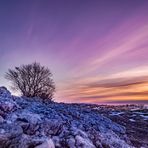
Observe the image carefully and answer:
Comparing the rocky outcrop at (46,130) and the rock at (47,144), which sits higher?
the rocky outcrop at (46,130)

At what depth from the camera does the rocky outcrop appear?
10195 millimetres

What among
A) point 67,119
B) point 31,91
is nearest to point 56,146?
point 67,119

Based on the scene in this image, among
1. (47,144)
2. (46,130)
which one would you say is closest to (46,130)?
(46,130)

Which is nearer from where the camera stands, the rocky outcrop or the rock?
the rock

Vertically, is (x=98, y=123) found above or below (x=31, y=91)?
below

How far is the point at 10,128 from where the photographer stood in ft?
→ 34.9

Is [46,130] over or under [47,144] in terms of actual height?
over

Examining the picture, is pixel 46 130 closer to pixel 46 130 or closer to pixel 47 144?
pixel 46 130

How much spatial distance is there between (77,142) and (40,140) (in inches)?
73.5

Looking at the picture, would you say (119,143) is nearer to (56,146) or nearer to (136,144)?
(136,144)

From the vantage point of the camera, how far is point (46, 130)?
11.6 meters

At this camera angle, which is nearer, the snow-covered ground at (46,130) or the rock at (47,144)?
the rock at (47,144)

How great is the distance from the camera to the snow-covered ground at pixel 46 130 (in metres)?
10.2

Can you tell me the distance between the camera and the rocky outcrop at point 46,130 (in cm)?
1020
